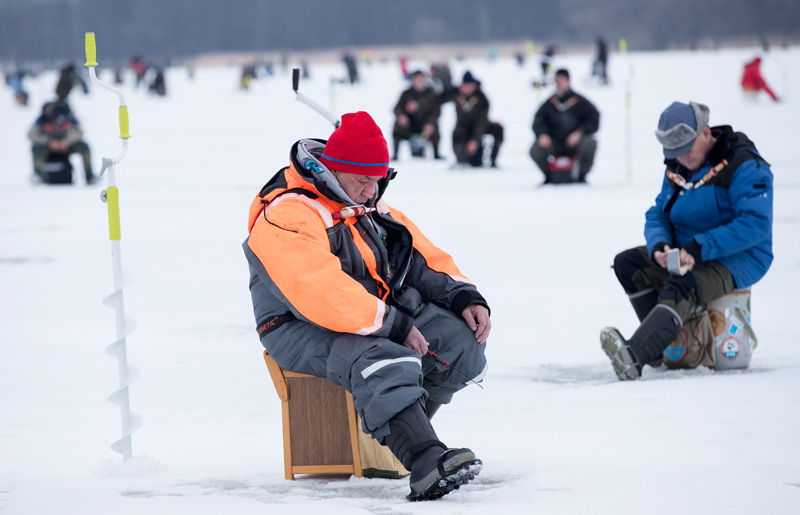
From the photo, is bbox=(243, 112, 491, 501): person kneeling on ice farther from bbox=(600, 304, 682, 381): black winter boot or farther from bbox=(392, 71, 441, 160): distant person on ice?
bbox=(392, 71, 441, 160): distant person on ice

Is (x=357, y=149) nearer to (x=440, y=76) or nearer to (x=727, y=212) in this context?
(x=727, y=212)

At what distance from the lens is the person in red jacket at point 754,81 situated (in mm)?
23000

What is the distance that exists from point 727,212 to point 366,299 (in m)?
2.03

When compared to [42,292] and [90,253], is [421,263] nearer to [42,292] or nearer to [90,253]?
[42,292]

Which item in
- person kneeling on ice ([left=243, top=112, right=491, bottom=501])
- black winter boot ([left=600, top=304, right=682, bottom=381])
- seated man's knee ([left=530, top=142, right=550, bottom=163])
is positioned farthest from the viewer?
seated man's knee ([left=530, top=142, right=550, bottom=163])

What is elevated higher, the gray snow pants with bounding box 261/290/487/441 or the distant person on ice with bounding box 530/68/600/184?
the distant person on ice with bounding box 530/68/600/184

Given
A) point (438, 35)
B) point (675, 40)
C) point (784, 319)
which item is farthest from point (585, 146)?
point (438, 35)

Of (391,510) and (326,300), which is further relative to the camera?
(326,300)

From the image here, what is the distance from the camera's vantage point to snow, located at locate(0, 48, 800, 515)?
2.76m

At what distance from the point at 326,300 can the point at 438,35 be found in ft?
278

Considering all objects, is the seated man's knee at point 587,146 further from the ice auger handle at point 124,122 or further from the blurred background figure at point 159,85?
the blurred background figure at point 159,85

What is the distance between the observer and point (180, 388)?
173 inches

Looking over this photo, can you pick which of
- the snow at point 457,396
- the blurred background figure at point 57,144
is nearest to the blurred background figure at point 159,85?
the blurred background figure at point 57,144

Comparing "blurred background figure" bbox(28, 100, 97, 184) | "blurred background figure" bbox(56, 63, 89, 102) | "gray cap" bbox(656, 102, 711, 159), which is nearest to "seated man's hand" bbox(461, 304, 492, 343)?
"gray cap" bbox(656, 102, 711, 159)
